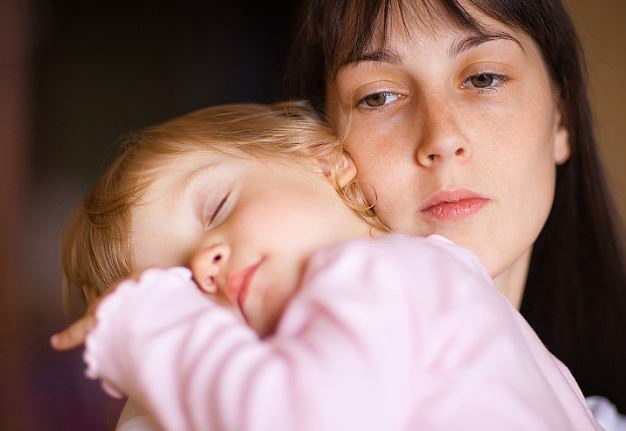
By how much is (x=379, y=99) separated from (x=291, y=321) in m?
0.60

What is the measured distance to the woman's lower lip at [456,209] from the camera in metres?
1.16

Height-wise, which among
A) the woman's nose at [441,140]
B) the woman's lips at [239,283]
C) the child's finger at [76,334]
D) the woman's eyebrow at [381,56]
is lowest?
the child's finger at [76,334]

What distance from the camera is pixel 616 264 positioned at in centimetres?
160

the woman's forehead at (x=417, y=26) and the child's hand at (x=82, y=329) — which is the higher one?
the woman's forehead at (x=417, y=26)

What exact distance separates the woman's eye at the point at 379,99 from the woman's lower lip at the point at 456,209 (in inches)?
8.3

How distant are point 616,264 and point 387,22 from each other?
31.7 inches

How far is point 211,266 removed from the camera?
A: 94 centimetres

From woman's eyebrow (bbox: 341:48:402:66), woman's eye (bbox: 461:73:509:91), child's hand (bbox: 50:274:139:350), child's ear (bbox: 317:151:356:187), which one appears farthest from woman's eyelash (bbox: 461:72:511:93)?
child's hand (bbox: 50:274:139:350)

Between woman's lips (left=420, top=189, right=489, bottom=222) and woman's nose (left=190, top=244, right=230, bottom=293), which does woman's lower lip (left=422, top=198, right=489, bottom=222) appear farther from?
woman's nose (left=190, top=244, right=230, bottom=293)

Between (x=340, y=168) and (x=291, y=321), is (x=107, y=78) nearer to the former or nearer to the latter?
(x=340, y=168)

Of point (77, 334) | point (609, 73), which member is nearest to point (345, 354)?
point (77, 334)

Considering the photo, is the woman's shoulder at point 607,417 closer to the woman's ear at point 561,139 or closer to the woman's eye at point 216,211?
the woman's ear at point 561,139

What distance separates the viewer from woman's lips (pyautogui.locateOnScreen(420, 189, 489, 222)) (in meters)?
1.16

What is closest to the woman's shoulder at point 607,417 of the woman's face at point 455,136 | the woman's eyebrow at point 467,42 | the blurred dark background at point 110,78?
the woman's face at point 455,136
